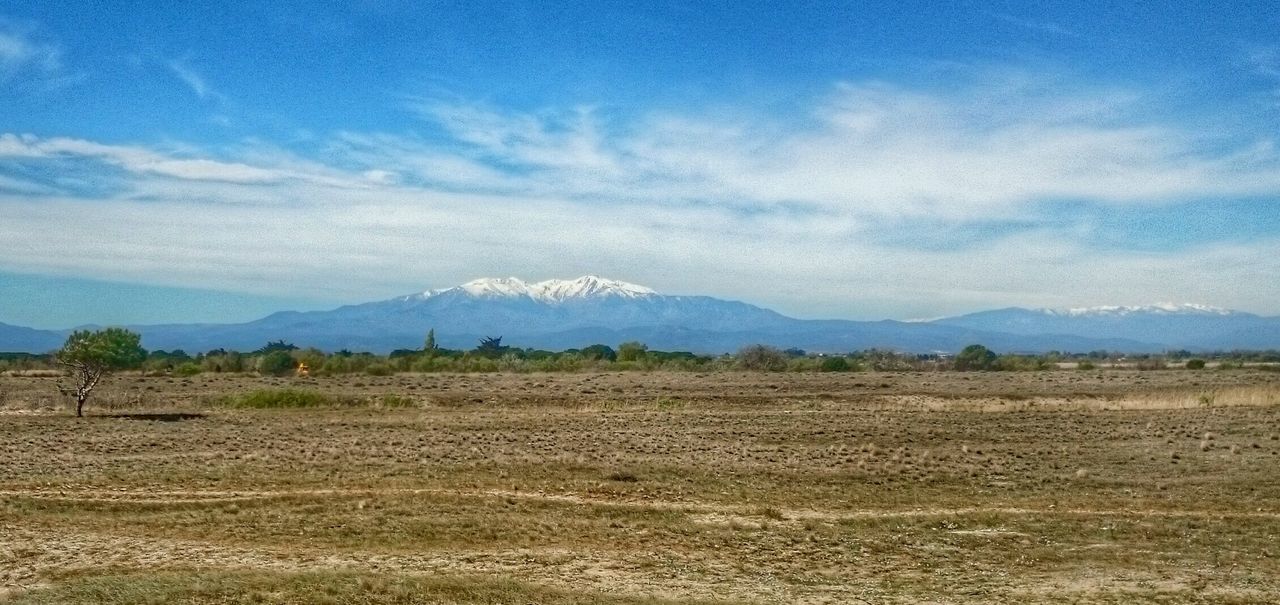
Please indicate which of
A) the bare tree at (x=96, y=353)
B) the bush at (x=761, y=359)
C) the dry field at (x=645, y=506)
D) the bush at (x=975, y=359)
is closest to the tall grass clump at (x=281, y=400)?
the dry field at (x=645, y=506)

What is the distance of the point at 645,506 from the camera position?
2378 cm

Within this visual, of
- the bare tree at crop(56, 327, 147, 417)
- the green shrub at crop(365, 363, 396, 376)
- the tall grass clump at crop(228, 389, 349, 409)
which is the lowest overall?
the tall grass clump at crop(228, 389, 349, 409)

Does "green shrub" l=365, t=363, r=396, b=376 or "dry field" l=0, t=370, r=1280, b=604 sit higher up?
"green shrub" l=365, t=363, r=396, b=376

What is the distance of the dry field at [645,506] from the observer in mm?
16328

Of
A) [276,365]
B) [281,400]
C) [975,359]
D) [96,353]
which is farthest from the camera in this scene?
[975,359]

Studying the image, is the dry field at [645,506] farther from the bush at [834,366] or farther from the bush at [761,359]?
the bush at [761,359]

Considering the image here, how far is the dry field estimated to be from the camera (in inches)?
643

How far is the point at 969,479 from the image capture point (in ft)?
95.2

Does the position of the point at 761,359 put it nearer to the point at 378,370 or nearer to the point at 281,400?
the point at 378,370

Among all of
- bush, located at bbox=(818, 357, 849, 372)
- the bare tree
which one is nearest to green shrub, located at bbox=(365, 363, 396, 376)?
the bare tree

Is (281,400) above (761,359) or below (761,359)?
below

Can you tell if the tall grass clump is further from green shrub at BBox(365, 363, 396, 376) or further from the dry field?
green shrub at BBox(365, 363, 396, 376)

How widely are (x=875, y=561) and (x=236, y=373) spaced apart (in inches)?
3040

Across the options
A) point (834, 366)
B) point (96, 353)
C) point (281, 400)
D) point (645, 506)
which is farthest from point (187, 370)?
point (645, 506)
